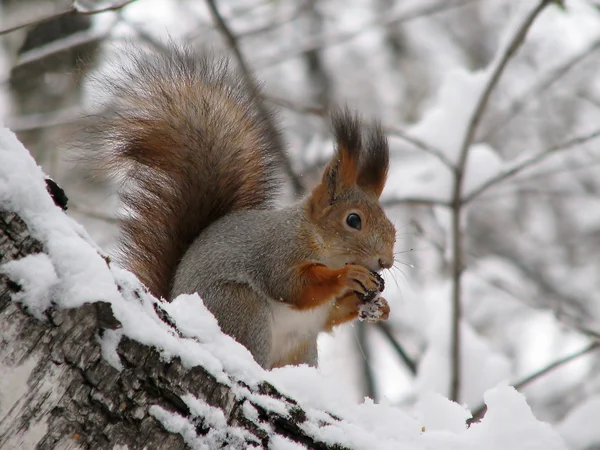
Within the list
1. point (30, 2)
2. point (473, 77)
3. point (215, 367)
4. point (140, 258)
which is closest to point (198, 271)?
point (140, 258)

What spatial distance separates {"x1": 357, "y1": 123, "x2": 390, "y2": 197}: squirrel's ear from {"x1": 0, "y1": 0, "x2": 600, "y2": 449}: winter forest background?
9 cm

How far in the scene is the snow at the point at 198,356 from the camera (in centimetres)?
80

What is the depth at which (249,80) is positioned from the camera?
6.57ft

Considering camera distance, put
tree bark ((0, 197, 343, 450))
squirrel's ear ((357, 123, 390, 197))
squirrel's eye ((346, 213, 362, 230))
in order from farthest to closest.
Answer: squirrel's ear ((357, 123, 390, 197)) → squirrel's eye ((346, 213, 362, 230)) → tree bark ((0, 197, 343, 450))

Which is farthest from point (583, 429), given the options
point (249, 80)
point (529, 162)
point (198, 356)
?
point (198, 356)

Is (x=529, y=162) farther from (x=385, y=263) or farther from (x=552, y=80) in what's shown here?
(x=385, y=263)

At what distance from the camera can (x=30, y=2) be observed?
3.90m

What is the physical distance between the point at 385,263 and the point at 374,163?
34 centimetres

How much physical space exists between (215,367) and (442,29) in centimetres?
524

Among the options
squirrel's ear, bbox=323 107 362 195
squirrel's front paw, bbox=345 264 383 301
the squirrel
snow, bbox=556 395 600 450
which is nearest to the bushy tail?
the squirrel

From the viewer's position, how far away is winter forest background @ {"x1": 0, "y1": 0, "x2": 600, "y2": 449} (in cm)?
213

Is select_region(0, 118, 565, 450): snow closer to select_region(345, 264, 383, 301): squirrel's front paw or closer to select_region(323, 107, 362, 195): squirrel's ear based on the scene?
select_region(345, 264, 383, 301): squirrel's front paw

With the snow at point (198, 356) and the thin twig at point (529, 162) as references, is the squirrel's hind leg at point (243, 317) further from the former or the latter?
the thin twig at point (529, 162)

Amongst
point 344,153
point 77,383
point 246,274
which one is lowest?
point 77,383
